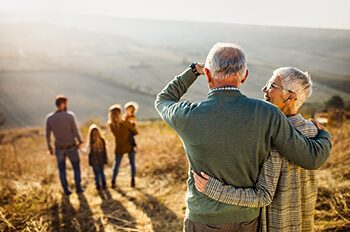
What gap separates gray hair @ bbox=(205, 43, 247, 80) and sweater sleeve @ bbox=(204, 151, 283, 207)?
0.50 meters

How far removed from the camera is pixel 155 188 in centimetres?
627

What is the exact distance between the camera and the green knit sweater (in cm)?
187

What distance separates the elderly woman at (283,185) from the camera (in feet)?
6.58

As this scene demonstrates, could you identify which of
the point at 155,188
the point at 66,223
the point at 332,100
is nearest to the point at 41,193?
the point at 66,223

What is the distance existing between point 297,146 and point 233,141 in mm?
322

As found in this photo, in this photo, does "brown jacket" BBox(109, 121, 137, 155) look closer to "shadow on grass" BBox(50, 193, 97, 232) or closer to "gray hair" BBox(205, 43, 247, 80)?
"shadow on grass" BBox(50, 193, 97, 232)

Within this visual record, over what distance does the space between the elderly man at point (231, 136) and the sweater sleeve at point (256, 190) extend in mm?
39

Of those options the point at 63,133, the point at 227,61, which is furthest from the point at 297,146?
the point at 63,133

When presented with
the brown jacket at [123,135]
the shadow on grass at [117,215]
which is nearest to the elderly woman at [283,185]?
the shadow on grass at [117,215]

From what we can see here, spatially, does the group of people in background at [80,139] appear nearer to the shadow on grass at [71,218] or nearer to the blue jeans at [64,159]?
the blue jeans at [64,159]

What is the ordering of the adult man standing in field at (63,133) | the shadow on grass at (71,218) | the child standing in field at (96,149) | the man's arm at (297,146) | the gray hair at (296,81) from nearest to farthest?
the man's arm at (297,146) → the gray hair at (296,81) → the shadow on grass at (71,218) → the adult man standing in field at (63,133) → the child standing in field at (96,149)

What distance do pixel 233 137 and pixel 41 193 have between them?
4.35m

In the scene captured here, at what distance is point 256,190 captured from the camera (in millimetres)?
2035

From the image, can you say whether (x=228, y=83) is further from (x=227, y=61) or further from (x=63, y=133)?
(x=63, y=133)
